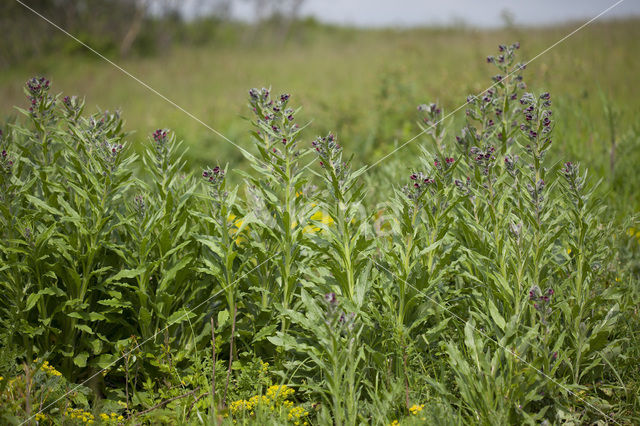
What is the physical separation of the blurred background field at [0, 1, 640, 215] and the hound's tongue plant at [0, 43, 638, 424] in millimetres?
502

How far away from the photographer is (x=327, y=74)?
49.3 feet

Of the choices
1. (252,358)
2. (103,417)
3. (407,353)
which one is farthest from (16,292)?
(407,353)

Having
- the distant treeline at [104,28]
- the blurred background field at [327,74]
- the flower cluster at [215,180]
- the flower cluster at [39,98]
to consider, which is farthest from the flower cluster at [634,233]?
the distant treeline at [104,28]

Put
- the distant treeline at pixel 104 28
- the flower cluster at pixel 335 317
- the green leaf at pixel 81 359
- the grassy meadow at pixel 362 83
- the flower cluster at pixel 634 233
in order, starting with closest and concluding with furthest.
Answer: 1. the flower cluster at pixel 335 317
2. the green leaf at pixel 81 359
3. the flower cluster at pixel 634 233
4. the grassy meadow at pixel 362 83
5. the distant treeline at pixel 104 28

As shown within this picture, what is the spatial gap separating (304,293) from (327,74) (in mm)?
13472

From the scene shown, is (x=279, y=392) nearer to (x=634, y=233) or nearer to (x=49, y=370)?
(x=49, y=370)

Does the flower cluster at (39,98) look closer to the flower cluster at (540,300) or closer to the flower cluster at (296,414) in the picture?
the flower cluster at (296,414)

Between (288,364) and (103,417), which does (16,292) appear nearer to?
(103,417)

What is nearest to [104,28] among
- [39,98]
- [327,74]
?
[327,74]

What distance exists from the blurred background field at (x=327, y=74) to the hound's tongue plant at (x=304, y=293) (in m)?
0.50

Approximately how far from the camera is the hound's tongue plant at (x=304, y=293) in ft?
7.28

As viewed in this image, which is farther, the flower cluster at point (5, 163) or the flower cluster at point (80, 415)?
the flower cluster at point (5, 163)

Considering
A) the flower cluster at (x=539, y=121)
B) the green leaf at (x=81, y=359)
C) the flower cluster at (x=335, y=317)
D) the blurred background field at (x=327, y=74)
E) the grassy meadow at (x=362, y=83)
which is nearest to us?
the flower cluster at (x=335, y=317)

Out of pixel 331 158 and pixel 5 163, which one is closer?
pixel 331 158
